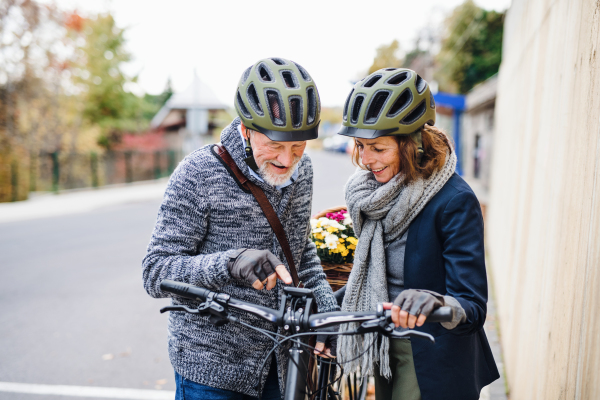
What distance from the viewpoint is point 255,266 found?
1.80m

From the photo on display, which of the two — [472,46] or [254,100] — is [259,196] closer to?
[254,100]

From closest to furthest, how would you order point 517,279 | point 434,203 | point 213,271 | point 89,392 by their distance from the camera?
point 213,271 < point 434,203 < point 517,279 < point 89,392

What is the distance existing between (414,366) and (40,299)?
6.07 m

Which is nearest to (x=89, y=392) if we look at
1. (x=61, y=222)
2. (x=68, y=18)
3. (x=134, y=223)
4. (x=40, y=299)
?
(x=40, y=299)

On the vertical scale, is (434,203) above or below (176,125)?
below

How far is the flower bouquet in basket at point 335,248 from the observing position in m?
2.77

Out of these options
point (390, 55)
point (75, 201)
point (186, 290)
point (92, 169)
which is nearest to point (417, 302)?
point (186, 290)

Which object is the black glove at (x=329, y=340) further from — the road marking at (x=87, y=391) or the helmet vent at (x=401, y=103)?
the road marking at (x=87, y=391)

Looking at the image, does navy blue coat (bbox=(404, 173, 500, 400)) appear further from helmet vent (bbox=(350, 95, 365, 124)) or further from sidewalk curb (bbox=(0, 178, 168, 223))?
sidewalk curb (bbox=(0, 178, 168, 223))

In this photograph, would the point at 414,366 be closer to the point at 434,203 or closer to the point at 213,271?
the point at 434,203

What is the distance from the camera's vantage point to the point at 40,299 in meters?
6.78

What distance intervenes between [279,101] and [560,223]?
→ 62.2 inches

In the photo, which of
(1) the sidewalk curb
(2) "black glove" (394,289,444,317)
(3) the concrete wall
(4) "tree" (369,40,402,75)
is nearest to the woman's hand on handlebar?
(2) "black glove" (394,289,444,317)

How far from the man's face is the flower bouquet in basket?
0.67 m
